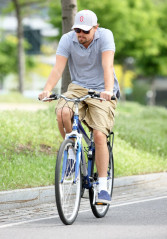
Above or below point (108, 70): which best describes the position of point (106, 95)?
below

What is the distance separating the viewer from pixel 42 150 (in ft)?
32.4

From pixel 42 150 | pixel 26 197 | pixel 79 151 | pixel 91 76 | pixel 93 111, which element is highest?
pixel 91 76

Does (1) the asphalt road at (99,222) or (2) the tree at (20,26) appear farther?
(2) the tree at (20,26)

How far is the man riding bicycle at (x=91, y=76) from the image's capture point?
5891mm

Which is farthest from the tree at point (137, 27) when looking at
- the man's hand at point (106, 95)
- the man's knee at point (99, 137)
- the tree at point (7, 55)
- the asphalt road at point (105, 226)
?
the man's hand at point (106, 95)

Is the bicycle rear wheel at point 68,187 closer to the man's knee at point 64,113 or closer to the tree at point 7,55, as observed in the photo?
the man's knee at point 64,113

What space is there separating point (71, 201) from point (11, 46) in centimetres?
3570

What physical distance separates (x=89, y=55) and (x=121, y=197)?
262 cm

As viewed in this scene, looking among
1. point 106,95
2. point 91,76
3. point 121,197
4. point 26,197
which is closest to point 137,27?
point 121,197

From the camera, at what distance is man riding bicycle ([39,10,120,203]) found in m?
5.89

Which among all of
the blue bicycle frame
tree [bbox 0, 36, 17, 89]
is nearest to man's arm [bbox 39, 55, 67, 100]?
the blue bicycle frame

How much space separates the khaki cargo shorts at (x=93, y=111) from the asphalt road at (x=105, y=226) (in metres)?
0.91

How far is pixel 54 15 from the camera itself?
33.3 metres

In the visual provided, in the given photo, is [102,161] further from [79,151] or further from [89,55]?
[89,55]
